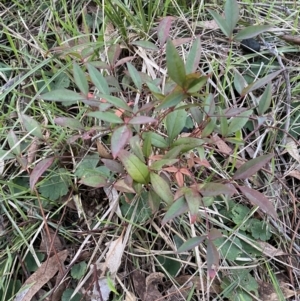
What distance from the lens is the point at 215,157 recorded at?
122 centimetres

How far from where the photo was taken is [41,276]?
1.11 metres

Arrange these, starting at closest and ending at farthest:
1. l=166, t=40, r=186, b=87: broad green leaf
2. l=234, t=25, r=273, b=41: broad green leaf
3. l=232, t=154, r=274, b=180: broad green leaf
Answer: l=166, t=40, r=186, b=87: broad green leaf < l=232, t=154, r=274, b=180: broad green leaf < l=234, t=25, r=273, b=41: broad green leaf

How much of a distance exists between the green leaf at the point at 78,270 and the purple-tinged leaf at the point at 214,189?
0.38 metres

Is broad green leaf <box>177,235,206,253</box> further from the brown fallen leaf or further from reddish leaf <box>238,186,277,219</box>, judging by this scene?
the brown fallen leaf

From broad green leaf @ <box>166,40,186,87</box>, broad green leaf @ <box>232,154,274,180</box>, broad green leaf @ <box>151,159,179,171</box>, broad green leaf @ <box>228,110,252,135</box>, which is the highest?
broad green leaf @ <box>166,40,186,87</box>

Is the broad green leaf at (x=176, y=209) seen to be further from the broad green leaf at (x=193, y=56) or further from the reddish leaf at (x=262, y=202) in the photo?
the broad green leaf at (x=193, y=56)

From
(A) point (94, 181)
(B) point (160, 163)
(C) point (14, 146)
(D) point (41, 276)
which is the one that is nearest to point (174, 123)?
(B) point (160, 163)

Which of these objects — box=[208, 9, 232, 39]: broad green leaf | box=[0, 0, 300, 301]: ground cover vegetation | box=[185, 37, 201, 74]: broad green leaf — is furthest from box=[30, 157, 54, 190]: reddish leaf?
box=[208, 9, 232, 39]: broad green leaf

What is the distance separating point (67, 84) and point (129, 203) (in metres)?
0.43

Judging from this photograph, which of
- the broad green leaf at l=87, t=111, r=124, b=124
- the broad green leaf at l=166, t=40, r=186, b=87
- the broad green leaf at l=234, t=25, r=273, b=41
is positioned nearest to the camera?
the broad green leaf at l=166, t=40, r=186, b=87

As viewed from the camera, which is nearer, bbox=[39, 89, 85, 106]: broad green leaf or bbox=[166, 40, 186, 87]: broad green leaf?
bbox=[166, 40, 186, 87]: broad green leaf

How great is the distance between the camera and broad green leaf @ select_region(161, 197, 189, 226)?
893 mm

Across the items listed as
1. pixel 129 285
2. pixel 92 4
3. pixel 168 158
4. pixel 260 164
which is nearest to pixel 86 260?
pixel 129 285

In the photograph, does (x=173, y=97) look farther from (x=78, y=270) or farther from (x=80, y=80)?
(x=78, y=270)
